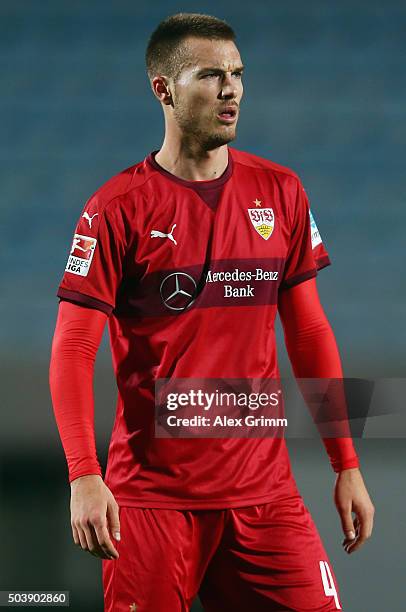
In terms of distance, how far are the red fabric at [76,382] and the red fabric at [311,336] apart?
461 mm

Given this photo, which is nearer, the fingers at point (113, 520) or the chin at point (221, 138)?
the fingers at point (113, 520)

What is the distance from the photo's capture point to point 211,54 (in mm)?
2422

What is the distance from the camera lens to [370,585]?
168 inches

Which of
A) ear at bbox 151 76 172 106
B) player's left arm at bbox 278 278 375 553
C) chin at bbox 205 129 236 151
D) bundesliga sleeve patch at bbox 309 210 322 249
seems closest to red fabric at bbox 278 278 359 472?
player's left arm at bbox 278 278 375 553

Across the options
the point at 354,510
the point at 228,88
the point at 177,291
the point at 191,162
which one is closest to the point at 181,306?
the point at 177,291

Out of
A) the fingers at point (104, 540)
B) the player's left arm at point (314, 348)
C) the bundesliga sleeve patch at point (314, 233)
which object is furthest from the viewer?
the bundesliga sleeve patch at point (314, 233)

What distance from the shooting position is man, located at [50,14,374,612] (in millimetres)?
2348

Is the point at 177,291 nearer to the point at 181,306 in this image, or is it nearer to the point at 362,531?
the point at 181,306

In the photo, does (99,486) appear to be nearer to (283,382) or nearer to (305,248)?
(283,382)

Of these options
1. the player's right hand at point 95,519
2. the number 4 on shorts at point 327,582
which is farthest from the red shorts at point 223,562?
the player's right hand at point 95,519

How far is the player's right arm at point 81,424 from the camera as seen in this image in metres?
2.20

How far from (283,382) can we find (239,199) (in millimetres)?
444

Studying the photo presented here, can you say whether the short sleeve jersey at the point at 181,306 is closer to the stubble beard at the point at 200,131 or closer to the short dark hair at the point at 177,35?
the stubble beard at the point at 200,131

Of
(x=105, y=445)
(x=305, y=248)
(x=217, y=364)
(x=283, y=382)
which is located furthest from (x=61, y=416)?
(x=105, y=445)
